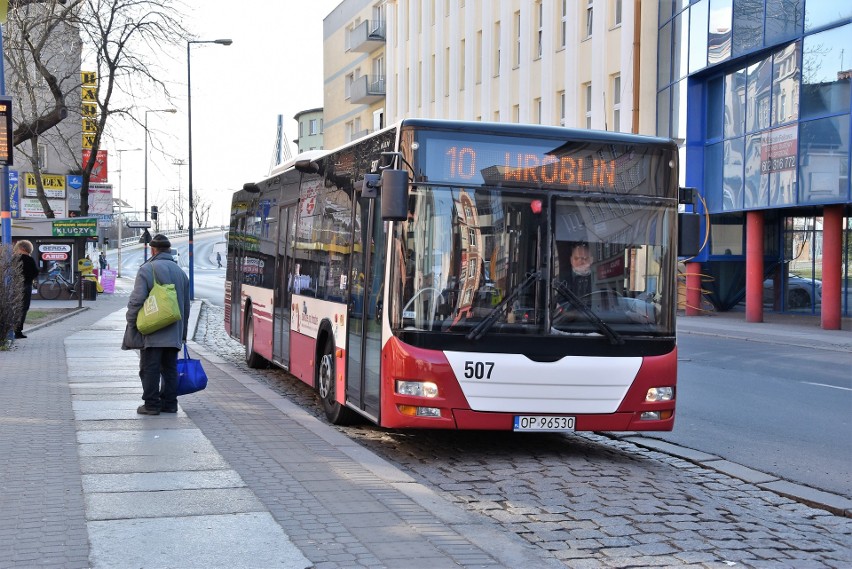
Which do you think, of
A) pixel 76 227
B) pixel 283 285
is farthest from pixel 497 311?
pixel 76 227

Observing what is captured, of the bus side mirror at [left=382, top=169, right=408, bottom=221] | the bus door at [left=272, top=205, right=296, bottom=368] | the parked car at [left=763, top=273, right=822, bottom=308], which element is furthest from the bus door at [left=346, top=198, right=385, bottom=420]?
the parked car at [left=763, top=273, right=822, bottom=308]

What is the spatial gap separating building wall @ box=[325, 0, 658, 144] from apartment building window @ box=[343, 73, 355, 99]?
3174 millimetres

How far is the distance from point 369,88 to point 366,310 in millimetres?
51653

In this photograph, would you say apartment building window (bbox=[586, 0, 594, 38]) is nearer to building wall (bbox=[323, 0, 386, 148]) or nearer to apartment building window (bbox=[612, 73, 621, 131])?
apartment building window (bbox=[612, 73, 621, 131])

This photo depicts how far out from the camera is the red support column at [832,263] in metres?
26.0

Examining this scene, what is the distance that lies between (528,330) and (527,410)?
625 millimetres

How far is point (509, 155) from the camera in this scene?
8531mm

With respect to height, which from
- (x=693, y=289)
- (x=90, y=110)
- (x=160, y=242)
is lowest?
(x=693, y=289)

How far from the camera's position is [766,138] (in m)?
28.3

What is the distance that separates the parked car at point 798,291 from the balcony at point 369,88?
1225 inches

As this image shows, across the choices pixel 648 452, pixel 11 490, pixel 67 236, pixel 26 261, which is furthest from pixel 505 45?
pixel 11 490

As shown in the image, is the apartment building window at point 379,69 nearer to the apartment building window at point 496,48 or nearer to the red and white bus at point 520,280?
the apartment building window at point 496,48

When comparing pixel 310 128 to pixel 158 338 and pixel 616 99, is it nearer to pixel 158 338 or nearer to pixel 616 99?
pixel 616 99

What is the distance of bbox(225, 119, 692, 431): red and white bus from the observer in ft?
27.0
